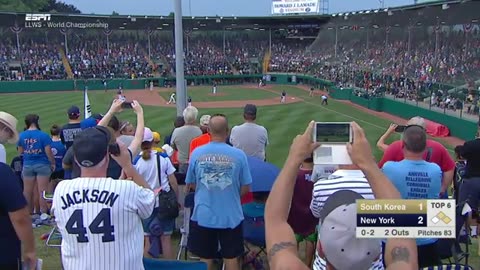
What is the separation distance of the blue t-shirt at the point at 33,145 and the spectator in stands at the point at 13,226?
Result: 4.70 metres

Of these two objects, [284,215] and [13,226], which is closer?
[284,215]

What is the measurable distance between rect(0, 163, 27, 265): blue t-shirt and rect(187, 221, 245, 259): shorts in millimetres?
1811

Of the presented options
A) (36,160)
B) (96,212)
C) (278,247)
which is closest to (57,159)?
(36,160)

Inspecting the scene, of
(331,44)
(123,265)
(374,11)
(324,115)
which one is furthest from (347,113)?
(331,44)

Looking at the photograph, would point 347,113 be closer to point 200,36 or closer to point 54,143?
point 54,143

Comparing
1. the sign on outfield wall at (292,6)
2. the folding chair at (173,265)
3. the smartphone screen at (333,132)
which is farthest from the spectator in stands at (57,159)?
the sign on outfield wall at (292,6)

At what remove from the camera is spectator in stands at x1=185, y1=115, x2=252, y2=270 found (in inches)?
203

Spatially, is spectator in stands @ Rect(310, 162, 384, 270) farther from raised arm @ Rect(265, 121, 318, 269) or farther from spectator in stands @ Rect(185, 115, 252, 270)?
spectator in stands @ Rect(185, 115, 252, 270)

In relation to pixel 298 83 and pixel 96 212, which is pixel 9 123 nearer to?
pixel 96 212

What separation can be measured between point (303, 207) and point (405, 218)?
3.79 m

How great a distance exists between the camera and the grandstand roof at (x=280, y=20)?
36.3 metres

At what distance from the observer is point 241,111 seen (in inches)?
1173

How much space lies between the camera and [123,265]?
3439 mm

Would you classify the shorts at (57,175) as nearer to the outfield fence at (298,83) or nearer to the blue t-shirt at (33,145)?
the blue t-shirt at (33,145)
